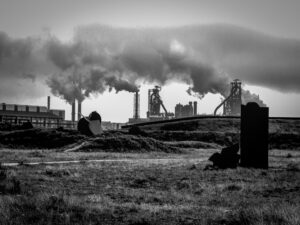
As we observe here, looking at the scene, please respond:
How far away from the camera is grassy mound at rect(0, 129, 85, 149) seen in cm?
3778

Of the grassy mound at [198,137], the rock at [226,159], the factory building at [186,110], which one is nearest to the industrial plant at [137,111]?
the factory building at [186,110]

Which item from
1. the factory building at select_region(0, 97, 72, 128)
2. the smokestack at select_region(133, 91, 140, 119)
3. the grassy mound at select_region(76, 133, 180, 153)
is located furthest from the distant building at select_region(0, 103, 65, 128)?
the grassy mound at select_region(76, 133, 180, 153)

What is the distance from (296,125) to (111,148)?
1548 inches

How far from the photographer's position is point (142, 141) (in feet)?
113

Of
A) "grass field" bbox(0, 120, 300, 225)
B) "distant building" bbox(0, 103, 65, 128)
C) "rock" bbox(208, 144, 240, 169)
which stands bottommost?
"grass field" bbox(0, 120, 300, 225)

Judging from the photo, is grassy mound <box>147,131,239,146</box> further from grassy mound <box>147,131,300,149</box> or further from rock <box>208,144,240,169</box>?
rock <box>208,144,240,169</box>

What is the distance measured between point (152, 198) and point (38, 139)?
3058 centimetres

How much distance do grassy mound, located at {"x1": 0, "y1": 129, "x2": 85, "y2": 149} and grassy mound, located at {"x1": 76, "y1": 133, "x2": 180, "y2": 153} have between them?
5.39 meters

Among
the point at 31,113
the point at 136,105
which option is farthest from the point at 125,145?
the point at 31,113

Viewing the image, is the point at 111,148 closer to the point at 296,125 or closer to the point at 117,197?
the point at 117,197

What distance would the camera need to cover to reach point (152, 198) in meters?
10.3

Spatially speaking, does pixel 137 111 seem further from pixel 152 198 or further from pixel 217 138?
pixel 152 198

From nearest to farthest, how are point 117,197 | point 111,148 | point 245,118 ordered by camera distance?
point 117,197, point 245,118, point 111,148

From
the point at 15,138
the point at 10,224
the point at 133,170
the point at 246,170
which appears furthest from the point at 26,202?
the point at 15,138
